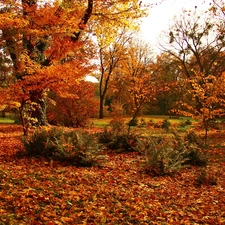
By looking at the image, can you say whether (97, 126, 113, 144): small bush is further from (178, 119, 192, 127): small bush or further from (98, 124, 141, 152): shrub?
(178, 119, 192, 127): small bush

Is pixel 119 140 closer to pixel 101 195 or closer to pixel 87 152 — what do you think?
pixel 87 152

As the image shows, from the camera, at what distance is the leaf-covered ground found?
4.16 m

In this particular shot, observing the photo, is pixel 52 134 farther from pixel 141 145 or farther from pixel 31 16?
pixel 31 16

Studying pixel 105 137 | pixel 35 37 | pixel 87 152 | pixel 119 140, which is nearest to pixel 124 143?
pixel 119 140

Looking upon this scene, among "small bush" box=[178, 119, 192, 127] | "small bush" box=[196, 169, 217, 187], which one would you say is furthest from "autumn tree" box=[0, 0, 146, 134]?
"small bush" box=[178, 119, 192, 127]

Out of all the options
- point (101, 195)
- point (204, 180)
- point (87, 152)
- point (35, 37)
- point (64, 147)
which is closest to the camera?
point (101, 195)

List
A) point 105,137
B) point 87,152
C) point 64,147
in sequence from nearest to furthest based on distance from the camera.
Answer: point 87,152 < point 64,147 < point 105,137

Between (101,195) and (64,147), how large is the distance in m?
2.71

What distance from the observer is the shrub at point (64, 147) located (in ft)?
24.6

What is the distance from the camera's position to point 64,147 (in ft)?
25.3

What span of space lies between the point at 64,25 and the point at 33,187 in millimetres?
6263

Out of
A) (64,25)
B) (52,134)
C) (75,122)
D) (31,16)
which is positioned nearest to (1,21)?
(31,16)

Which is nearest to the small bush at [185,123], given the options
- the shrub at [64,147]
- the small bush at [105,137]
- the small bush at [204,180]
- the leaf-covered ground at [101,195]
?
the small bush at [105,137]

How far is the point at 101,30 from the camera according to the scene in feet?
46.9
